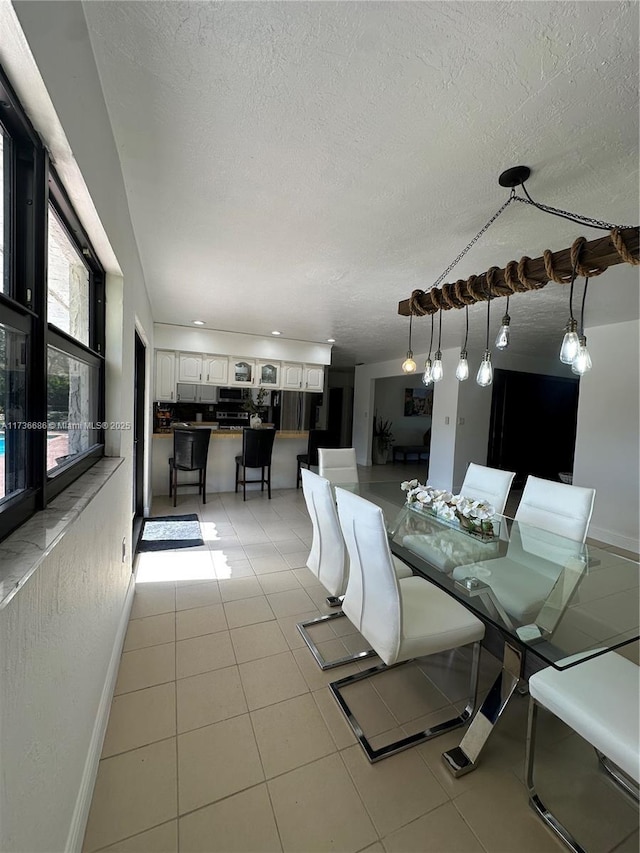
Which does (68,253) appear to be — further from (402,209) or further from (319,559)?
(319,559)

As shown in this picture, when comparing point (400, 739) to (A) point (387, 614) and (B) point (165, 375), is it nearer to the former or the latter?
(A) point (387, 614)

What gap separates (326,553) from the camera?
1975 millimetres

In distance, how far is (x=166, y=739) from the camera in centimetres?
138

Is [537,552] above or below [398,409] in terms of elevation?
below

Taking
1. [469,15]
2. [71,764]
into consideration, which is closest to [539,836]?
[71,764]

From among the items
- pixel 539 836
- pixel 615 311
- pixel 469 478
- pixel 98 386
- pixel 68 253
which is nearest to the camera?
pixel 539 836

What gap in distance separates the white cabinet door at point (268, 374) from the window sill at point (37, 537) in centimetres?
416

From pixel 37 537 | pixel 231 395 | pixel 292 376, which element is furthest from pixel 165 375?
pixel 37 537

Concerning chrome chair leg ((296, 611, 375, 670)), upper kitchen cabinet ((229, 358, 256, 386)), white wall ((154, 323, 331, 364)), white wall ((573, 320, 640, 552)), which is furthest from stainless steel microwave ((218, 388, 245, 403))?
white wall ((573, 320, 640, 552))

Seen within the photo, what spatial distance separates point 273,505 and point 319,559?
8.91 ft

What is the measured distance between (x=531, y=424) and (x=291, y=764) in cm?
674

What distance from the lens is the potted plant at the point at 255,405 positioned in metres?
5.39

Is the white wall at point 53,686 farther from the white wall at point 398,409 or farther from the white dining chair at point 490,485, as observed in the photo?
the white wall at point 398,409

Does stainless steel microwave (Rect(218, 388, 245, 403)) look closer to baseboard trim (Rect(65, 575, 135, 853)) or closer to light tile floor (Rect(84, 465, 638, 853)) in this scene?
light tile floor (Rect(84, 465, 638, 853))
